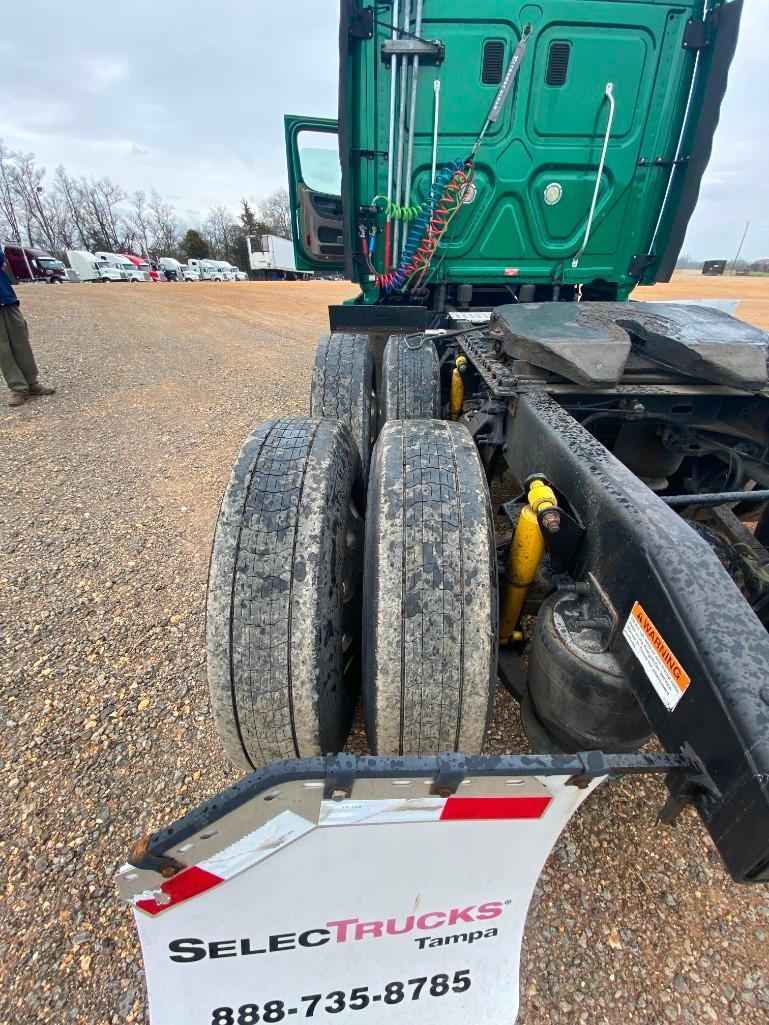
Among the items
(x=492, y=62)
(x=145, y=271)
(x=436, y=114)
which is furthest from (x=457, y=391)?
(x=145, y=271)

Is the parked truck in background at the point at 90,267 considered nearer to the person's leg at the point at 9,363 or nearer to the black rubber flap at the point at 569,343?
the person's leg at the point at 9,363

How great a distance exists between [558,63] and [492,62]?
49 centimetres


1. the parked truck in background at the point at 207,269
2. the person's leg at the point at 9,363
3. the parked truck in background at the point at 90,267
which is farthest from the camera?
the parked truck in background at the point at 207,269

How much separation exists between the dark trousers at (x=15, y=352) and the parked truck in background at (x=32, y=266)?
35.2 m

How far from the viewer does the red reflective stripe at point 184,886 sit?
95 centimetres

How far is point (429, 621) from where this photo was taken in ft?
4.46

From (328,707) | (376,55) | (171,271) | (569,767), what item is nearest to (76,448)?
(376,55)

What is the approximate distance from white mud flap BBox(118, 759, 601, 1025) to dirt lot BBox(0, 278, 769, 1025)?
180 mm

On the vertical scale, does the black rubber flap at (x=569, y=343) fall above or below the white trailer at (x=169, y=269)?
above

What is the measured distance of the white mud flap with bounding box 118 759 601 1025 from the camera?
911 millimetres

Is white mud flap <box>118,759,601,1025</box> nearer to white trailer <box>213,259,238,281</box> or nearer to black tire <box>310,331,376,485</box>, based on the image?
black tire <box>310,331,376,485</box>

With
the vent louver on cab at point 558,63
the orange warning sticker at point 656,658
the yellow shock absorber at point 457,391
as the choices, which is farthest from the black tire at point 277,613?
the vent louver on cab at point 558,63

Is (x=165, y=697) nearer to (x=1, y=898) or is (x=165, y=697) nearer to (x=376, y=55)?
(x=1, y=898)

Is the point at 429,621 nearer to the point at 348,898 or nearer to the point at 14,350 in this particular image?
the point at 348,898
